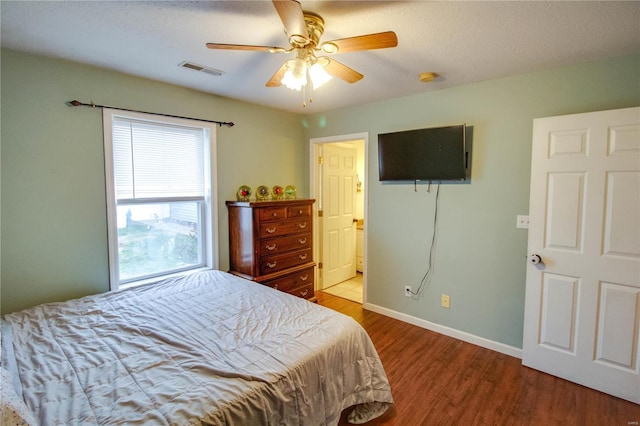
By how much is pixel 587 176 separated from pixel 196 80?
3.10 meters

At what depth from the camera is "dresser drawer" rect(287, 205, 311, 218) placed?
3180 millimetres

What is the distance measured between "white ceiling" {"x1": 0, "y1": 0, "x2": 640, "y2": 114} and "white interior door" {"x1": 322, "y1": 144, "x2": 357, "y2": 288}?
1739mm

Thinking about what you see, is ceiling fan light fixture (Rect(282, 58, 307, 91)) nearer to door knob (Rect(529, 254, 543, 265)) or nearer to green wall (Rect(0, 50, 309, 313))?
green wall (Rect(0, 50, 309, 313))

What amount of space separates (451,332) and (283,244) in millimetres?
1882

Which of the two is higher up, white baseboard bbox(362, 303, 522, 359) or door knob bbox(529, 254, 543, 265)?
door knob bbox(529, 254, 543, 265)

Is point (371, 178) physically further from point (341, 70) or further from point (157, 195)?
point (157, 195)

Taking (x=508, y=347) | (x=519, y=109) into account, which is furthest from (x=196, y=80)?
(x=508, y=347)

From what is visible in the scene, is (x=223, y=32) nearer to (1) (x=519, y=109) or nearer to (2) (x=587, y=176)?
(1) (x=519, y=109)

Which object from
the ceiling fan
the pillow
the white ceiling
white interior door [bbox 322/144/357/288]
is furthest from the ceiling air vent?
the pillow

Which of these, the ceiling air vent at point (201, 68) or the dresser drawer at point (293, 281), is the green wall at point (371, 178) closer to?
the ceiling air vent at point (201, 68)

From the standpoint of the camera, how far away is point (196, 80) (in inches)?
101

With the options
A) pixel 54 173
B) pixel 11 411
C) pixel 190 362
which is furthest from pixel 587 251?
pixel 54 173

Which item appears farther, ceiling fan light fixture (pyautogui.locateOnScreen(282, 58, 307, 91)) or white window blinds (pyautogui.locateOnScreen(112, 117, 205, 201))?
white window blinds (pyautogui.locateOnScreen(112, 117, 205, 201))

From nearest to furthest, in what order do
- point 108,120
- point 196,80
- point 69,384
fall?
point 69,384 < point 108,120 < point 196,80
